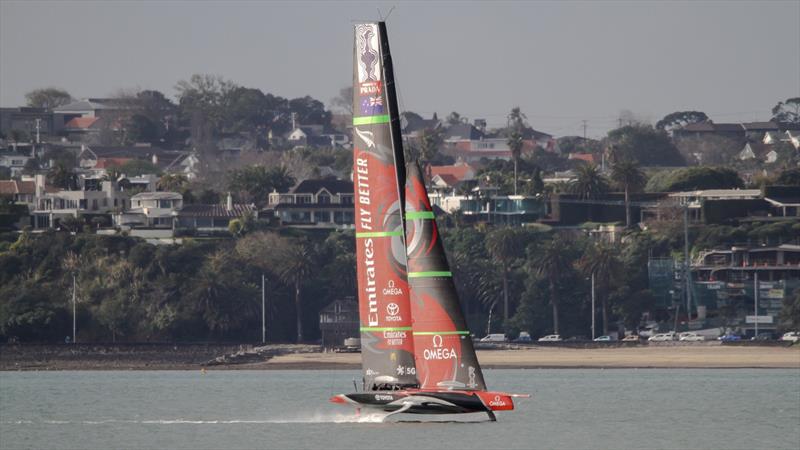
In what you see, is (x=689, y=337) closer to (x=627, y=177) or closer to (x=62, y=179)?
(x=627, y=177)

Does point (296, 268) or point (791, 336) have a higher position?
point (296, 268)

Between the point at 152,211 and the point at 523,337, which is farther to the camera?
the point at 152,211

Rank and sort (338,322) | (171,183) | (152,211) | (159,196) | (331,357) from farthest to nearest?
(171,183), (159,196), (152,211), (338,322), (331,357)

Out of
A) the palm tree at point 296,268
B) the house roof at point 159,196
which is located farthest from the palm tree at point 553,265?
the house roof at point 159,196

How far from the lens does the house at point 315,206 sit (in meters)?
172

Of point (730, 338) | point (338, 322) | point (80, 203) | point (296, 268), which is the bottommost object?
point (730, 338)

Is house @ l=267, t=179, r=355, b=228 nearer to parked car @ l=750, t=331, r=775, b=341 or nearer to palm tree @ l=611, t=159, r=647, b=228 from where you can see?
palm tree @ l=611, t=159, r=647, b=228

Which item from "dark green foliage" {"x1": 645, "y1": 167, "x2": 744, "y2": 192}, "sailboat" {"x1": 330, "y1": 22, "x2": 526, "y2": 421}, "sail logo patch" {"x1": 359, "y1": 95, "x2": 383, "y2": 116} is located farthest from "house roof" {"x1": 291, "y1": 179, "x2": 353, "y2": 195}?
"sail logo patch" {"x1": 359, "y1": 95, "x2": 383, "y2": 116}

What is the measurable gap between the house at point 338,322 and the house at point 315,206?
97.4 feet

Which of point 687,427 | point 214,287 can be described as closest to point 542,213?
point 214,287

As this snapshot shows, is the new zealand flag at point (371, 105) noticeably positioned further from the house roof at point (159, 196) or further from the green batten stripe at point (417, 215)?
the house roof at point (159, 196)

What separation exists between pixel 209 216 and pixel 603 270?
134ft

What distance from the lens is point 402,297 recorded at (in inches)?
2132

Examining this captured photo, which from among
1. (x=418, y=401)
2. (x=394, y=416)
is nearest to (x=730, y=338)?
(x=394, y=416)
